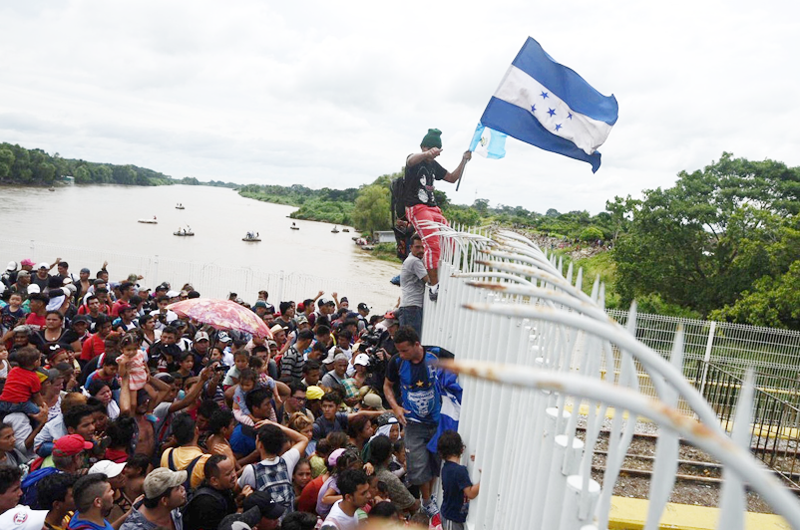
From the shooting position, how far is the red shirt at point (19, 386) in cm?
402

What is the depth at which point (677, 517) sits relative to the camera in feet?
14.4

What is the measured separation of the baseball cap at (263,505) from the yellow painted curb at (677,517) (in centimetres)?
242

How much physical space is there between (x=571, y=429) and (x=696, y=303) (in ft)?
57.8

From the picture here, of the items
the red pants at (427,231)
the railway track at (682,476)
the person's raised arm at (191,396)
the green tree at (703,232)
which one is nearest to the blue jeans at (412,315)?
the red pants at (427,231)

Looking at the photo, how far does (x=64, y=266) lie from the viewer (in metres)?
9.87

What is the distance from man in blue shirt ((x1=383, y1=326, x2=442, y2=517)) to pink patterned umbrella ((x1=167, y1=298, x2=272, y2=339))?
2424mm

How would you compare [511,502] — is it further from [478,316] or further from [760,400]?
[760,400]

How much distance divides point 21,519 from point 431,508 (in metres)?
2.55

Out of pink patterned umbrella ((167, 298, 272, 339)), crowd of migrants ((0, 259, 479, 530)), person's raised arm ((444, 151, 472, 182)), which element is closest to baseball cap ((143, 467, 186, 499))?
crowd of migrants ((0, 259, 479, 530))

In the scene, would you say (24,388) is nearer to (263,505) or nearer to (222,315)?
(222,315)

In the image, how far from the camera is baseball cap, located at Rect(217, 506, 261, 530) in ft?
9.49

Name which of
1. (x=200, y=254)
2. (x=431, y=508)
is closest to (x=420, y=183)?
(x=431, y=508)

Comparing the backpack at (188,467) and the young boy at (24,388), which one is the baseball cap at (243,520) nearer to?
the backpack at (188,467)

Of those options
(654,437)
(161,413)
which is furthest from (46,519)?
(654,437)
